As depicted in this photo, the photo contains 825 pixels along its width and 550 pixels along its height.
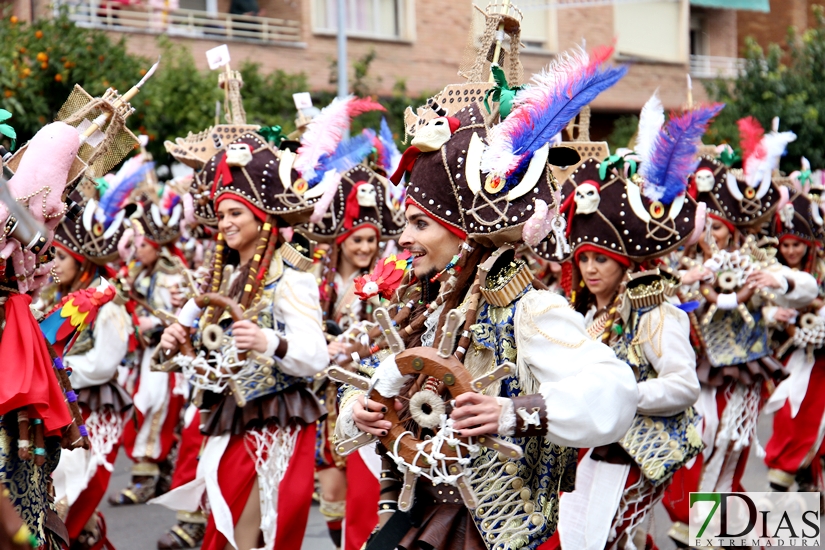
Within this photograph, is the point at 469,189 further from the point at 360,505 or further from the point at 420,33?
the point at 420,33

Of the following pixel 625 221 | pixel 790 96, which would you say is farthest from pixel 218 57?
pixel 790 96

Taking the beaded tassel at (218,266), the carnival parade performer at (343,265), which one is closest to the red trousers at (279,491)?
the carnival parade performer at (343,265)

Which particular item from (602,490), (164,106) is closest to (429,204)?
(602,490)

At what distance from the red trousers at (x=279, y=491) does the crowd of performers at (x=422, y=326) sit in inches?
0.5

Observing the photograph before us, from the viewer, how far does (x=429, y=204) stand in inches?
136

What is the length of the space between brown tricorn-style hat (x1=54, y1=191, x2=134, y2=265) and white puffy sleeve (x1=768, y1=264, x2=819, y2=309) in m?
4.31

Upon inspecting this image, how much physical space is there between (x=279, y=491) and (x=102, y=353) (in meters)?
1.90

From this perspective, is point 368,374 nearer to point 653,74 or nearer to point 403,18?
point 403,18

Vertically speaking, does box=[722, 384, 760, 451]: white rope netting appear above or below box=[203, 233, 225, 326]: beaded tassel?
below

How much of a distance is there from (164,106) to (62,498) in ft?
23.6

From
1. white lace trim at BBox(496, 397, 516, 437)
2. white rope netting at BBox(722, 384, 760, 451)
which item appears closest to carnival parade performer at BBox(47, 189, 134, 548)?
white rope netting at BBox(722, 384, 760, 451)

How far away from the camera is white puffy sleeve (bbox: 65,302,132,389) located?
6.66 m

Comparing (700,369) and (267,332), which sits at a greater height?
(267,332)

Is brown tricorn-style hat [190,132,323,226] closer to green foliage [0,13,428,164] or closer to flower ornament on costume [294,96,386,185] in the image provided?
flower ornament on costume [294,96,386,185]
